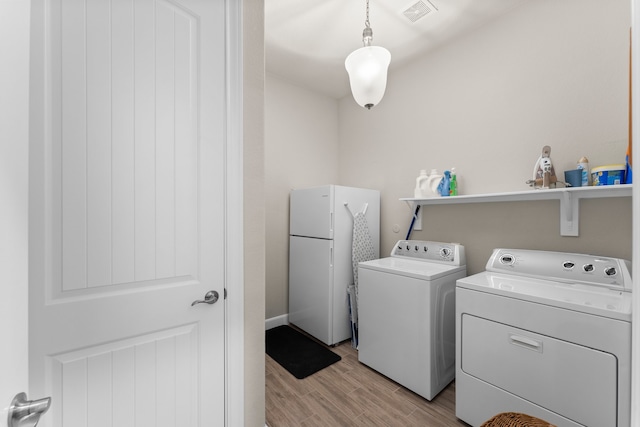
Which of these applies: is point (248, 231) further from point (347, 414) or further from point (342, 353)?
point (342, 353)

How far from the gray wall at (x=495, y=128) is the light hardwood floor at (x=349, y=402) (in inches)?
40.2

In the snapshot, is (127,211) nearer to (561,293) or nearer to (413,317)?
(413,317)

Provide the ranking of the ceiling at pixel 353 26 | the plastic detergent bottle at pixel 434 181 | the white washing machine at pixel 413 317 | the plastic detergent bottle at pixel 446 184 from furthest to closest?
the plastic detergent bottle at pixel 434 181
the plastic detergent bottle at pixel 446 184
the ceiling at pixel 353 26
the white washing machine at pixel 413 317

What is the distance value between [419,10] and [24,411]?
8.80 ft

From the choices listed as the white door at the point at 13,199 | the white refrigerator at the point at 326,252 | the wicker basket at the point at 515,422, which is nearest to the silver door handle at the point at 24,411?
the white door at the point at 13,199

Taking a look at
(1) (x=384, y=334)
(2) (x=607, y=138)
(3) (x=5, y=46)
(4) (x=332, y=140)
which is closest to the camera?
(3) (x=5, y=46)

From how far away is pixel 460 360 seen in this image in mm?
1662

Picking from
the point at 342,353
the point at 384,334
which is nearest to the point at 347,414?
the point at 384,334

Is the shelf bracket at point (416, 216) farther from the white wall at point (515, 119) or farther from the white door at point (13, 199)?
the white door at point (13, 199)

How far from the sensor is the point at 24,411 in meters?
0.51

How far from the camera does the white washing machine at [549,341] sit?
118 centimetres

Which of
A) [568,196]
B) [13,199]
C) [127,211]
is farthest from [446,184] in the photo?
[13,199]

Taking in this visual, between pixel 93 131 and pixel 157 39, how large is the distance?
1.47 feet

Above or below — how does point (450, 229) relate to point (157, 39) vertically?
below
